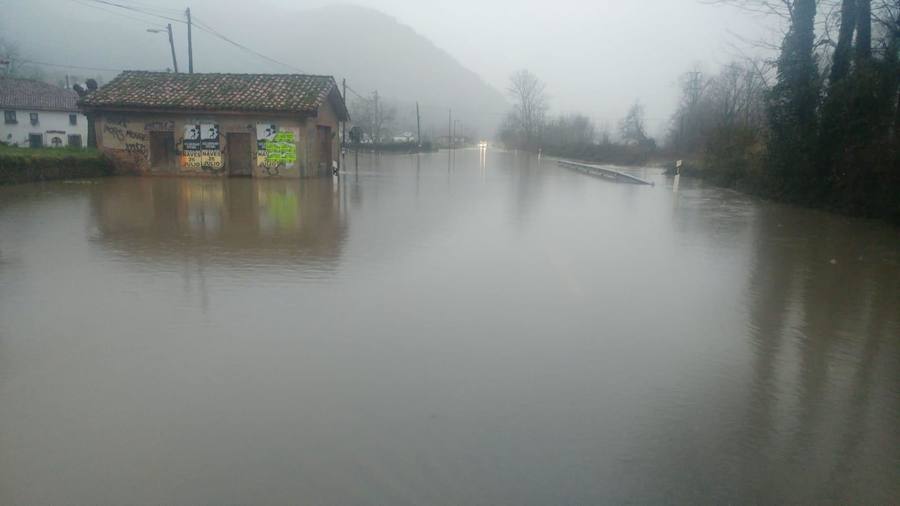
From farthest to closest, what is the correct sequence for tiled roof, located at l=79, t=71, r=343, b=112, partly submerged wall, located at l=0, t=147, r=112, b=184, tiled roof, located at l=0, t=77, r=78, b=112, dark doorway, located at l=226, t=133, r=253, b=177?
tiled roof, located at l=0, t=77, r=78, b=112
dark doorway, located at l=226, t=133, r=253, b=177
tiled roof, located at l=79, t=71, r=343, b=112
partly submerged wall, located at l=0, t=147, r=112, b=184

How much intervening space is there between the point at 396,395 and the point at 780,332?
14.0 ft

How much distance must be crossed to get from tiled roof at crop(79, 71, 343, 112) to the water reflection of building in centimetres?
481

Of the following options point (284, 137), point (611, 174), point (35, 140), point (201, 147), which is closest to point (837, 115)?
point (611, 174)

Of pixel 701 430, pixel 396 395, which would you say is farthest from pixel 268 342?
pixel 701 430

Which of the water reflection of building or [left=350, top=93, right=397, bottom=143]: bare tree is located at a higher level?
[left=350, top=93, right=397, bottom=143]: bare tree

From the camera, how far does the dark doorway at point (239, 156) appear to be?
2522 centimetres

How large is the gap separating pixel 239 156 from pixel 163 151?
311cm

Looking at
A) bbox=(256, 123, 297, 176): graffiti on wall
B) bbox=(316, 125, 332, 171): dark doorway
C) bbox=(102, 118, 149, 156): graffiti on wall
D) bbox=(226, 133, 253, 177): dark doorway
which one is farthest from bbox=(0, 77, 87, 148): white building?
bbox=(256, 123, 297, 176): graffiti on wall

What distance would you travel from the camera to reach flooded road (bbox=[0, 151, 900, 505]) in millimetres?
3523

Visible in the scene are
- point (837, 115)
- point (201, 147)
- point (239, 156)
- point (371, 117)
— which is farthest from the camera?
point (371, 117)

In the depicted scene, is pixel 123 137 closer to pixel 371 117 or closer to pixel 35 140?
pixel 35 140

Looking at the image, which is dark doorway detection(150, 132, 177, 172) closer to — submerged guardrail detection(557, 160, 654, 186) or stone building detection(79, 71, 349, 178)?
stone building detection(79, 71, 349, 178)

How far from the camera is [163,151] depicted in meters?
25.3

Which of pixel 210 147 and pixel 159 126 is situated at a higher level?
pixel 159 126
